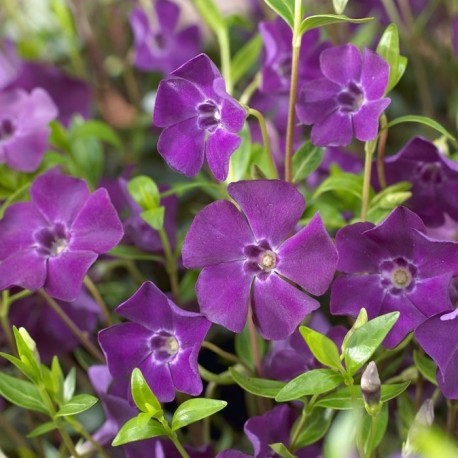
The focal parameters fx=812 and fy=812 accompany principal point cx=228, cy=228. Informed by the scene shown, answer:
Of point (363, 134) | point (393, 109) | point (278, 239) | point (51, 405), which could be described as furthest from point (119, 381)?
point (393, 109)

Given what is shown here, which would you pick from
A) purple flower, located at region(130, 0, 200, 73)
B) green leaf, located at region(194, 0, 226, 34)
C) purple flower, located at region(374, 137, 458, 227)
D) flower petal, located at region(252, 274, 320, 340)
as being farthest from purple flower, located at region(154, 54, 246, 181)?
purple flower, located at region(130, 0, 200, 73)

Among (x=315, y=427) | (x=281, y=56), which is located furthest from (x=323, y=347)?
(x=281, y=56)

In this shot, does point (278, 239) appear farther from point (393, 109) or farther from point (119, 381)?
point (393, 109)

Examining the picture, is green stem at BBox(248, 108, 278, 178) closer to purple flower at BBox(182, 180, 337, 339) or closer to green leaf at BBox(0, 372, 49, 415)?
purple flower at BBox(182, 180, 337, 339)

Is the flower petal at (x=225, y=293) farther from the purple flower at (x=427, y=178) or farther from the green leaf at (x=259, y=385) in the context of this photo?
the purple flower at (x=427, y=178)

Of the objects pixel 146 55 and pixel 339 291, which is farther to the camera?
pixel 146 55

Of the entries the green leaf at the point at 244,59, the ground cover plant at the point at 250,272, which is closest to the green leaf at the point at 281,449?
the ground cover plant at the point at 250,272
